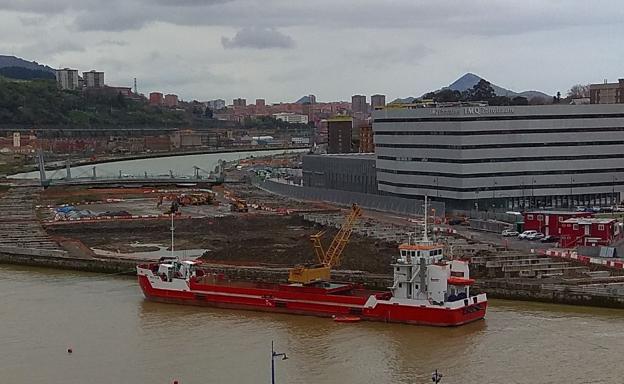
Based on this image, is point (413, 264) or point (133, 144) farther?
point (133, 144)

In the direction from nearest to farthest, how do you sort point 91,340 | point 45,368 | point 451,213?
point 45,368
point 91,340
point 451,213

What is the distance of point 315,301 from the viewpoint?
85.1ft

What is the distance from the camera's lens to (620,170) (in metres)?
50.2

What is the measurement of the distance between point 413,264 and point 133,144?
131 meters

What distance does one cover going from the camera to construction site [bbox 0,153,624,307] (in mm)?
28812

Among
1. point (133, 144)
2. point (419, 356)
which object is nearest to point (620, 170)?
point (419, 356)

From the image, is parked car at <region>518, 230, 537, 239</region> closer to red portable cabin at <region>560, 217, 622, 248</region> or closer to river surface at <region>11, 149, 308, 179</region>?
red portable cabin at <region>560, 217, 622, 248</region>

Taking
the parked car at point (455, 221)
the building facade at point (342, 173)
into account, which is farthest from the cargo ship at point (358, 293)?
the building facade at point (342, 173)

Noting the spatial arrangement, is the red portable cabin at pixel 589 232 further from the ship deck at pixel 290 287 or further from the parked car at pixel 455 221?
the ship deck at pixel 290 287

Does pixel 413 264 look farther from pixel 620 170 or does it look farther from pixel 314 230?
pixel 620 170

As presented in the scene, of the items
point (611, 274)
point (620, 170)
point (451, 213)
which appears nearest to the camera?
point (611, 274)

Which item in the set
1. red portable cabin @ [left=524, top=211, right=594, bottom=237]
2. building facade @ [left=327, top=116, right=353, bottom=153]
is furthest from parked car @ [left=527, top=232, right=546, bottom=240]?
building facade @ [left=327, top=116, right=353, bottom=153]

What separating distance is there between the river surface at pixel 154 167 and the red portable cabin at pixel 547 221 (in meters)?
59.9

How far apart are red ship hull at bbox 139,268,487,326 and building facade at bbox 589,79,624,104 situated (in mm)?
50209
